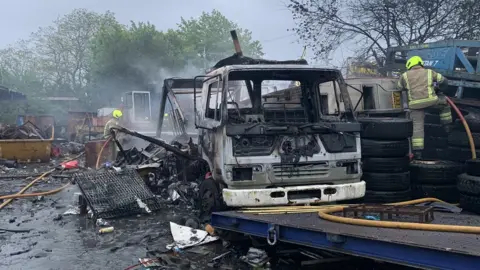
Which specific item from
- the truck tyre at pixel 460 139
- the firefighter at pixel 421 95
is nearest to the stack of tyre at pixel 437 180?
the truck tyre at pixel 460 139

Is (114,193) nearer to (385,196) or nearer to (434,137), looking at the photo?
(385,196)

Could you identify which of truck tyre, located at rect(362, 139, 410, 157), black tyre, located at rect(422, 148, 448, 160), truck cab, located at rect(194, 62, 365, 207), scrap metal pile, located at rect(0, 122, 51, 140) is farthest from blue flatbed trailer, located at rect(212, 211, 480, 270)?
scrap metal pile, located at rect(0, 122, 51, 140)

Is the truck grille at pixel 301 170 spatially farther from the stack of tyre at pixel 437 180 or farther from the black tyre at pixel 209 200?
the stack of tyre at pixel 437 180

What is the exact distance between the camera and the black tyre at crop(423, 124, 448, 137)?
25.3ft

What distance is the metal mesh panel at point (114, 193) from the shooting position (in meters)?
6.92

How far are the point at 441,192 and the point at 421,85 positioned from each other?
1824 millimetres

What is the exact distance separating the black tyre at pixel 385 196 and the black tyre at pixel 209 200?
6.82 ft

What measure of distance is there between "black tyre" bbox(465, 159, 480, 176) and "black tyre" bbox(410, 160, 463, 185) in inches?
20.6

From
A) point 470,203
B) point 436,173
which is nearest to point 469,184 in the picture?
point 470,203

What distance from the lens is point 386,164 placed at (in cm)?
614

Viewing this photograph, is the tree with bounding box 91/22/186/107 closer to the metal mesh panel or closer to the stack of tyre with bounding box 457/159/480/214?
the metal mesh panel

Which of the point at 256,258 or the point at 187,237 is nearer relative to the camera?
the point at 256,258

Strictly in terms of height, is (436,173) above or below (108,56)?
below

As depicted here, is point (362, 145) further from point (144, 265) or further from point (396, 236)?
point (144, 265)
